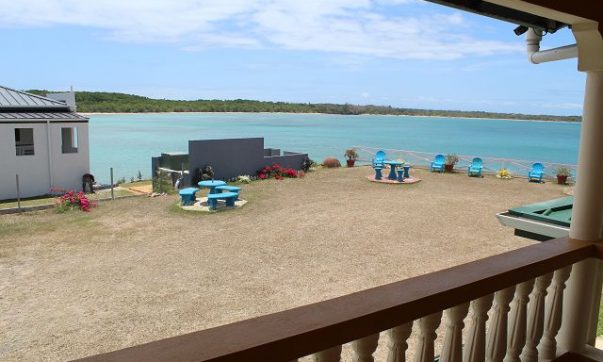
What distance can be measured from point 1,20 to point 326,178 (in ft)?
43.9

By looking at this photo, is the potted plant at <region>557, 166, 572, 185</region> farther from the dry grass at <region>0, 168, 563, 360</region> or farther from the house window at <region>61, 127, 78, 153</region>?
the house window at <region>61, 127, 78, 153</region>

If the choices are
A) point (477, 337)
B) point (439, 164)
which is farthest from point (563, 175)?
point (477, 337)

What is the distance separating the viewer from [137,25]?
378 centimetres

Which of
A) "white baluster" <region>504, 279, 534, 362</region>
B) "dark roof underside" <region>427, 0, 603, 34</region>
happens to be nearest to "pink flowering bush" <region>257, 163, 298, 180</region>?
"dark roof underside" <region>427, 0, 603, 34</region>

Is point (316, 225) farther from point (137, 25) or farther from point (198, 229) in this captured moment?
point (137, 25)

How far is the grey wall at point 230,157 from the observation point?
1422cm

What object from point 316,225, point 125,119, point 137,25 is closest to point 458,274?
point 137,25

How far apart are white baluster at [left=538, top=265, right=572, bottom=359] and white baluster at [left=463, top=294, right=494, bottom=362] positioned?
0.55 meters

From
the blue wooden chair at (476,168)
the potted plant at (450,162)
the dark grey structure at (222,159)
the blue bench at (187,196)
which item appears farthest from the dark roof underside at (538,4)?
the potted plant at (450,162)

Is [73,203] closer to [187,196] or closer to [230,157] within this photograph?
[187,196]

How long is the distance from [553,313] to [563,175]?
15244 millimetres

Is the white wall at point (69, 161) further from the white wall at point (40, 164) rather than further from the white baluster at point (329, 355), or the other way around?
the white baluster at point (329, 355)

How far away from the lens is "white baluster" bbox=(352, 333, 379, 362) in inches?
49.3

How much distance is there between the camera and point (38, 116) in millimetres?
13680
